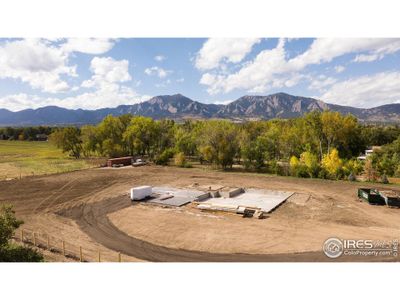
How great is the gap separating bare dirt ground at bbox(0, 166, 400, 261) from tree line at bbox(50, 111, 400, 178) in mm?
8303

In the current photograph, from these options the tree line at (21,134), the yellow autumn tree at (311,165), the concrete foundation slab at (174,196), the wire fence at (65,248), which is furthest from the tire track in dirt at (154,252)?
the tree line at (21,134)

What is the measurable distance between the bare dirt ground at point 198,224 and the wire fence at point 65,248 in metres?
0.44

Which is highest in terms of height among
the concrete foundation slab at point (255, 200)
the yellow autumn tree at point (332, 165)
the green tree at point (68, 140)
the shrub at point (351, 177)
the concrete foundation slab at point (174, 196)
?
the green tree at point (68, 140)

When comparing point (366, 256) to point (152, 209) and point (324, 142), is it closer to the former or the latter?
point (152, 209)

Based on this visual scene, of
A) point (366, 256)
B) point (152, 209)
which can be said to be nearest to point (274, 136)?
point (152, 209)

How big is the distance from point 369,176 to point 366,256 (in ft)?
84.1

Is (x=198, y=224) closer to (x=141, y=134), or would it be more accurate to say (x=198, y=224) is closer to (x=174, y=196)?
(x=174, y=196)

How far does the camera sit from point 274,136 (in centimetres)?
5497

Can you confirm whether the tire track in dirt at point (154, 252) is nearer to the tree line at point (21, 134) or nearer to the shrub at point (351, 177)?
the shrub at point (351, 177)

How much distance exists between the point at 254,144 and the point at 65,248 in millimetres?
38630

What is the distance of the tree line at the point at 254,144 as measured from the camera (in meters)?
43.0

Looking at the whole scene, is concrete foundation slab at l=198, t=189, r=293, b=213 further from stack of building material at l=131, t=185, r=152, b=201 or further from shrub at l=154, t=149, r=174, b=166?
shrub at l=154, t=149, r=174, b=166

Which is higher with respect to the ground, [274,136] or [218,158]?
[274,136]

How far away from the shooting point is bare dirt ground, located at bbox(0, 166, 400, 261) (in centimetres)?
1736
